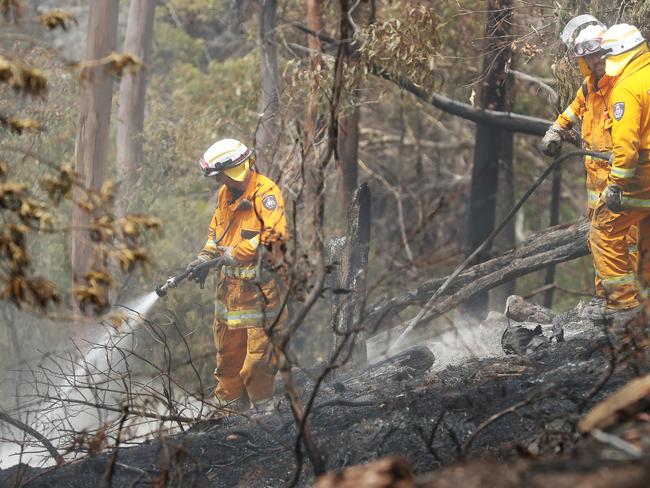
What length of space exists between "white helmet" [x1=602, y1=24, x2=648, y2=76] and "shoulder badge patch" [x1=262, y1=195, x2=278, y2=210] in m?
2.45

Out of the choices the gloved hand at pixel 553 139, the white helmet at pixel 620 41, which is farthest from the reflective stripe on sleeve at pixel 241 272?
the white helmet at pixel 620 41

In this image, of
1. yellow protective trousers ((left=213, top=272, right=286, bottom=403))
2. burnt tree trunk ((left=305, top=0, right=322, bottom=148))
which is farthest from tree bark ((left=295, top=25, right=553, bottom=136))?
yellow protective trousers ((left=213, top=272, right=286, bottom=403))

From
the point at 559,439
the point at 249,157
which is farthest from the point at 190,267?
the point at 559,439

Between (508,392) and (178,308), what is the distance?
6.53 meters

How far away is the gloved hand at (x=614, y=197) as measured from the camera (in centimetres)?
713

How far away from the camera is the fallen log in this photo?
8852 mm

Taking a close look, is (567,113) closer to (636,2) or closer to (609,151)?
(609,151)

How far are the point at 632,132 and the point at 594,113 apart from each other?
54 centimetres

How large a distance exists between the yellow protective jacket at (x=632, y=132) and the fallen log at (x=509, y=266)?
1543 mm

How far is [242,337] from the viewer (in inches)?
314

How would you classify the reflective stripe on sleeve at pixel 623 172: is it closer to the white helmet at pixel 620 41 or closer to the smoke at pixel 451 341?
the white helmet at pixel 620 41

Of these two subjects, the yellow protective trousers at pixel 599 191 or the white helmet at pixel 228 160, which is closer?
the yellow protective trousers at pixel 599 191

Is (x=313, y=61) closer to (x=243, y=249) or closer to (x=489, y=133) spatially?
(x=489, y=133)

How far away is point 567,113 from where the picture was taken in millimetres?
7883
